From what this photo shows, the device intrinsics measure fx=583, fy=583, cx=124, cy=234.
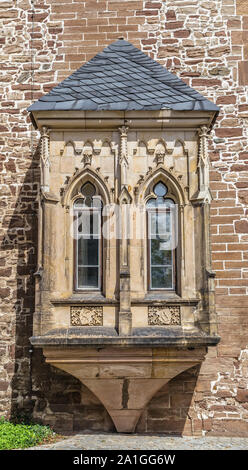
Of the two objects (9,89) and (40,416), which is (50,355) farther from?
(9,89)

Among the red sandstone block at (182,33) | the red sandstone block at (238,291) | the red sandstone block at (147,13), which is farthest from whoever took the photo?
the red sandstone block at (147,13)

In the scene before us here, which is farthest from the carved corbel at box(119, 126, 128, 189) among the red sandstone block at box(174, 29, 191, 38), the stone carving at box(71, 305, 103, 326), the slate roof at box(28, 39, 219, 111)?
the red sandstone block at box(174, 29, 191, 38)

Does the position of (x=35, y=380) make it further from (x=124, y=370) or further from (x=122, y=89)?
(x=122, y=89)

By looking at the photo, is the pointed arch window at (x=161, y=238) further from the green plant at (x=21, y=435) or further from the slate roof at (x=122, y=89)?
the green plant at (x=21, y=435)

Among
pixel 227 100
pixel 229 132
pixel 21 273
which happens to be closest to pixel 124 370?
pixel 21 273

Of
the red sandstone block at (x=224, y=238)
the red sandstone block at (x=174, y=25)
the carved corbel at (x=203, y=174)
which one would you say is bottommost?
the red sandstone block at (x=224, y=238)

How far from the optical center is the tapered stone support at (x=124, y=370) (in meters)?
8.38

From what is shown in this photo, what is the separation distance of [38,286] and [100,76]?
11.5 feet

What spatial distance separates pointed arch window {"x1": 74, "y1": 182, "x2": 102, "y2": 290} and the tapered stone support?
3.35ft

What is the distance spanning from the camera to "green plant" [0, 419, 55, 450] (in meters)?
8.32

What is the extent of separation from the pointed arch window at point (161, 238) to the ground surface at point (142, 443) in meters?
2.26

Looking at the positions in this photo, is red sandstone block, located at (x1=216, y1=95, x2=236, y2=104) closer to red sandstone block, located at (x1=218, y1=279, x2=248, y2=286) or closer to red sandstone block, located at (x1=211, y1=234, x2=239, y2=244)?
red sandstone block, located at (x1=211, y1=234, x2=239, y2=244)

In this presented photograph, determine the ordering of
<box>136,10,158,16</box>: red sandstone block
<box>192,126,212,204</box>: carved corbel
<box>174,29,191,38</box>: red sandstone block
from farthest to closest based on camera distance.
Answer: <box>136,10,158,16</box>: red sandstone block < <box>174,29,191,38</box>: red sandstone block < <box>192,126,212,204</box>: carved corbel

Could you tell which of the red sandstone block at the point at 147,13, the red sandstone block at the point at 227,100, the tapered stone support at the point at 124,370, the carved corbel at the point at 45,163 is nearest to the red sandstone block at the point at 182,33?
the red sandstone block at the point at 147,13
